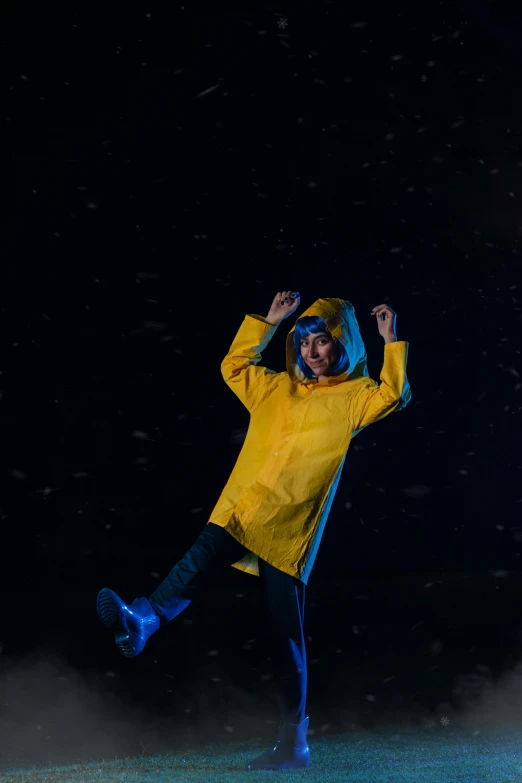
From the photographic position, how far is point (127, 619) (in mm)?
1989

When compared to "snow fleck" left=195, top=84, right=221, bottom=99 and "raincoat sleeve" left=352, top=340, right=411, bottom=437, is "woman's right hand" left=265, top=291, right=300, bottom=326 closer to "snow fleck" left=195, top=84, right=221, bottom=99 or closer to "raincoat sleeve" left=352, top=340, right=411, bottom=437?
"raincoat sleeve" left=352, top=340, right=411, bottom=437

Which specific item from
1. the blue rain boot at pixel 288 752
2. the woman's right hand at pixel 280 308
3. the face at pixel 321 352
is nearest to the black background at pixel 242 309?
the blue rain boot at pixel 288 752

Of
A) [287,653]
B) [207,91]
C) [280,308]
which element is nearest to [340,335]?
[280,308]

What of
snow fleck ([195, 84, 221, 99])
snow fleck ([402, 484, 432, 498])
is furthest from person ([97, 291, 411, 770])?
snow fleck ([195, 84, 221, 99])

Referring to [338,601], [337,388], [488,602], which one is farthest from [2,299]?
[488,602]

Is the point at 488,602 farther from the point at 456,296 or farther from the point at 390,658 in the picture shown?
the point at 456,296

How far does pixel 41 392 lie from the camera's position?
9.79ft

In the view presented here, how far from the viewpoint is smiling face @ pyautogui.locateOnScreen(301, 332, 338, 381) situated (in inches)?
92.5

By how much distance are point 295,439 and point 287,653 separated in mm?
598

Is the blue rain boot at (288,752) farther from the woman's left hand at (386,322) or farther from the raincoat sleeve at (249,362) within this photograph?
the woman's left hand at (386,322)

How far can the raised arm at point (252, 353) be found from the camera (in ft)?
7.95

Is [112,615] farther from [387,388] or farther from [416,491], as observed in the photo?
[416,491]

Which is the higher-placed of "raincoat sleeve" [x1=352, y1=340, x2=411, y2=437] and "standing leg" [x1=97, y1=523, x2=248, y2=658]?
"raincoat sleeve" [x1=352, y1=340, x2=411, y2=437]

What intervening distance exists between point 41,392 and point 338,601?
142cm
